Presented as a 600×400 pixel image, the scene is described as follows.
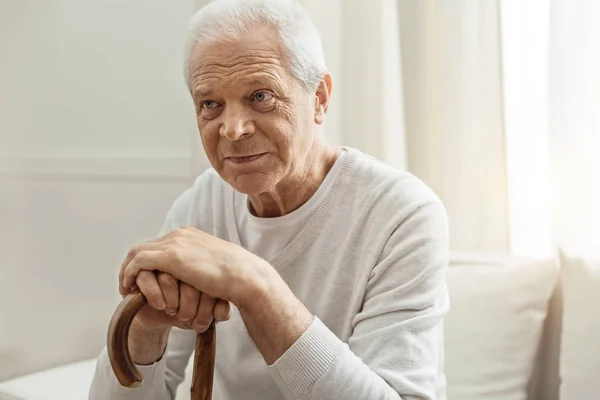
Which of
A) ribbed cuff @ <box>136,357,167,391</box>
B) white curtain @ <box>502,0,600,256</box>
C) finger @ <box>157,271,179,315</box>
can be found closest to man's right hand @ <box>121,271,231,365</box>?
finger @ <box>157,271,179,315</box>

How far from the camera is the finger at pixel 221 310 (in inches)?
39.9

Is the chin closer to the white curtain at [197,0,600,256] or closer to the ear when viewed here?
the ear

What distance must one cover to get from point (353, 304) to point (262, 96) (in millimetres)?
382

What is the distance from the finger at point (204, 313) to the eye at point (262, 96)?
0.38 meters

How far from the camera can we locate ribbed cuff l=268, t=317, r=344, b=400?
107 cm

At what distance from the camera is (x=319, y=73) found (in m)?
1.33

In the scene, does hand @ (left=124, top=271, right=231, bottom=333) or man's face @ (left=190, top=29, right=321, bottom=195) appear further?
man's face @ (left=190, top=29, right=321, bottom=195)

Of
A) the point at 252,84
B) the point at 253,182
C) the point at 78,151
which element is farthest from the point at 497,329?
the point at 78,151

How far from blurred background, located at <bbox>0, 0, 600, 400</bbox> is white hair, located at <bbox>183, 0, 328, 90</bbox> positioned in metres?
0.71

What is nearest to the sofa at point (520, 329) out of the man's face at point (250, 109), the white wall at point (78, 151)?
the man's face at point (250, 109)

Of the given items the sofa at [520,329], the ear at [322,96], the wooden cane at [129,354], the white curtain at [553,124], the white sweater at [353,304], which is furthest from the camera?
the white curtain at [553,124]

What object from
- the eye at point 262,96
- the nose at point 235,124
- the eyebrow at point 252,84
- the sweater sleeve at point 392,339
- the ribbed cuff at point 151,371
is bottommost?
the ribbed cuff at point 151,371

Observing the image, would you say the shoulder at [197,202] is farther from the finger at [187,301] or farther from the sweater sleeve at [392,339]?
the finger at [187,301]

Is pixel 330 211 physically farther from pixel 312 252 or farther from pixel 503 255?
pixel 503 255
